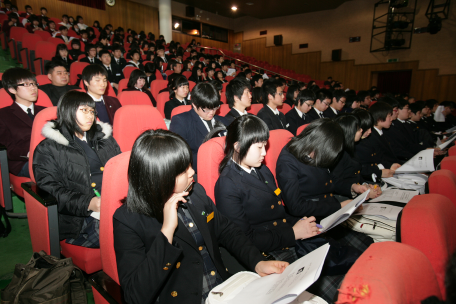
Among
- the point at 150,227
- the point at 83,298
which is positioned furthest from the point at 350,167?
the point at 83,298

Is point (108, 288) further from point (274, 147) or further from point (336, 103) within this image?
point (336, 103)

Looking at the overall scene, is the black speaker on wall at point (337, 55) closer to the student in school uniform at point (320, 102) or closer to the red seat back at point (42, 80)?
the student in school uniform at point (320, 102)

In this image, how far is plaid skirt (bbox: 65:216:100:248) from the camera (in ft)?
4.25

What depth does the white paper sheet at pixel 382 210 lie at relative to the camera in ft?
4.72

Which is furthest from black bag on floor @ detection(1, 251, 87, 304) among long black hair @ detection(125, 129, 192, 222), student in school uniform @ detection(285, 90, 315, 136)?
student in school uniform @ detection(285, 90, 315, 136)

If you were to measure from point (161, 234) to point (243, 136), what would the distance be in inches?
25.6

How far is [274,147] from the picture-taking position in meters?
1.75

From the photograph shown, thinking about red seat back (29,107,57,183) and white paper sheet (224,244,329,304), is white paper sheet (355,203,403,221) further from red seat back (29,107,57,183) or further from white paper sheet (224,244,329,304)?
red seat back (29,107,57,183)

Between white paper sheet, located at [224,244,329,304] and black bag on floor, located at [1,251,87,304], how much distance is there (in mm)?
808

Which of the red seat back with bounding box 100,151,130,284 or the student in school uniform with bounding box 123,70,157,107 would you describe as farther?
the student in school uniform with bounding box 123,70,157,107

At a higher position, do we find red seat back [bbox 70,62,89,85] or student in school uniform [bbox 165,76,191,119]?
red seat back [bbox 70,62,89,85]

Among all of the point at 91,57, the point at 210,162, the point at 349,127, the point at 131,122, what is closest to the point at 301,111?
the point at 349,127

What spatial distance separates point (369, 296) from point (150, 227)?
0.67 m

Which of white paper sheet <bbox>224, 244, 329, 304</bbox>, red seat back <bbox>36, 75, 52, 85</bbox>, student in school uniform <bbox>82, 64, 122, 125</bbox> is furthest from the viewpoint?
red seat back <bbox>36, 75, 52, 85</bbox>
